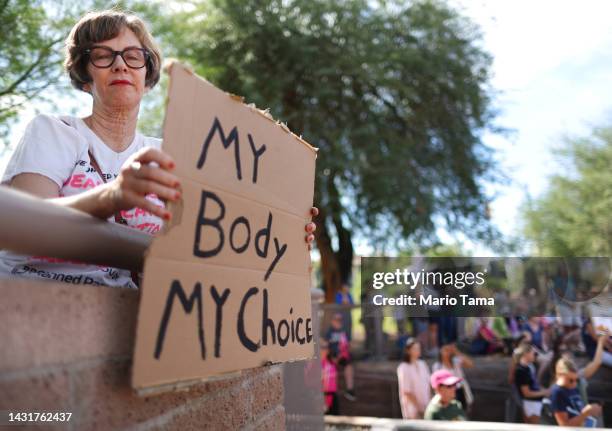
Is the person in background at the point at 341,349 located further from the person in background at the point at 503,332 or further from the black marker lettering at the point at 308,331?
the black marker lettering at the point at 308,331

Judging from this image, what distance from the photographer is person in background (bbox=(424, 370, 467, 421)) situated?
19.6 ft

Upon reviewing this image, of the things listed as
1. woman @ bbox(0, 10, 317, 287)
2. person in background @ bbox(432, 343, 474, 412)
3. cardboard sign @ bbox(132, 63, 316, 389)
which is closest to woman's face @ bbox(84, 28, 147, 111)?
woman @ bbox(0, 10, 317, 287)

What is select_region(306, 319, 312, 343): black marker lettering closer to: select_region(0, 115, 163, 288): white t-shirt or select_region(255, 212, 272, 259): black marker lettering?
select_region(255, 212, 272, 259): black marker lettering

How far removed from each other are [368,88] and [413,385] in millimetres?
7442

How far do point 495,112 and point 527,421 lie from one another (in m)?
8.49

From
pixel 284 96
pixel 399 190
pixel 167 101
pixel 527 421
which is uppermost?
pixel 284 96

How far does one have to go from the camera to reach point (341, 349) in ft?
31.0

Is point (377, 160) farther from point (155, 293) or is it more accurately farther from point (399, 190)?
point (155, 293)

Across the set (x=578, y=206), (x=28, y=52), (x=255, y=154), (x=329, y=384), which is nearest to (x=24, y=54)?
(x=28, y=52)

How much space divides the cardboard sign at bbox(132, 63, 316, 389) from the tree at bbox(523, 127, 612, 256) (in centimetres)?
1677

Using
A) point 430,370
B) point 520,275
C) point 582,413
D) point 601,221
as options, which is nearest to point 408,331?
point 430,370

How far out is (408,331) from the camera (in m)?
9.23

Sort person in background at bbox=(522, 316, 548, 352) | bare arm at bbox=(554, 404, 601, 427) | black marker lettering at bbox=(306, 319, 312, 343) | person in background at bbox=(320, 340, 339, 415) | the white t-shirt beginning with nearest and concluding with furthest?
the white t-shirt, black marker lettering at bbox=(306, 319, 312, 343), bare arm at bbox=(554, 404, 601, 427), person in background at bbox=(320, 340, 339, 415), person in background at bbox=(522, 316, 548, 352)

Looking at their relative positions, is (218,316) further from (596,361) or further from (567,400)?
(596,361)
